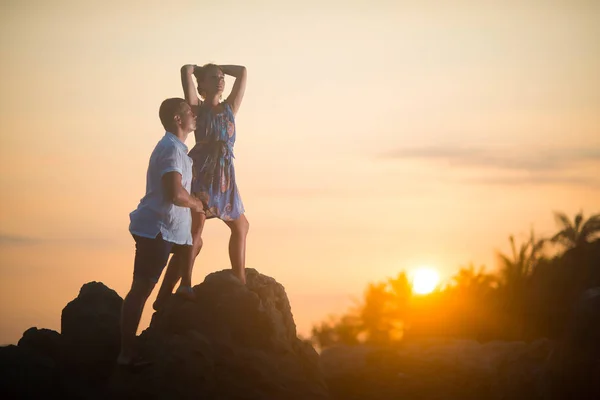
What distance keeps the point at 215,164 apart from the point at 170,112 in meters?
1.49

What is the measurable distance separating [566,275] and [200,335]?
20956mm

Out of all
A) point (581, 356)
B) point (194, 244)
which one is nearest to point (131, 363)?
point (194, 244)

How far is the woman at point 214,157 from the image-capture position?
46.4ft

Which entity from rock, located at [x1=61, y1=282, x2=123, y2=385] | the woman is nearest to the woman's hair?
the woman

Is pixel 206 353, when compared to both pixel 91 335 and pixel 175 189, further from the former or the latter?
pixel 175 189

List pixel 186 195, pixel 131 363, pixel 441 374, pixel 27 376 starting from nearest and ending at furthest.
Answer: pixel 186 195 → pixel 131 363 → pixel 27 376 → pixel 441 374

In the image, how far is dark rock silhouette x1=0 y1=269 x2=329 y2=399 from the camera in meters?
13.3

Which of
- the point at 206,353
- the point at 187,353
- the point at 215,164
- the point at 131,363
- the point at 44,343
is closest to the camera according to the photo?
the point at 131,363

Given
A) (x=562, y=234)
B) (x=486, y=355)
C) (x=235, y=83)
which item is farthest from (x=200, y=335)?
(x=562, y=234)

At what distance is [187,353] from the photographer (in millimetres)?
13438

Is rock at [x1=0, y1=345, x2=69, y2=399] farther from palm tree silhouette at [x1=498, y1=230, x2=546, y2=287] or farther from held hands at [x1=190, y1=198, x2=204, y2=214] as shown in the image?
palm tree silhouette at [x1=498, y1=230, x2=546, y2=287]

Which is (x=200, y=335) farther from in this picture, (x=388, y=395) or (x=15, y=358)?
(x=388, y=395)

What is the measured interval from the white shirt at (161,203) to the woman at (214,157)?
1.14 metres

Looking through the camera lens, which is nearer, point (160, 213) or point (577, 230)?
point (160, 213)
